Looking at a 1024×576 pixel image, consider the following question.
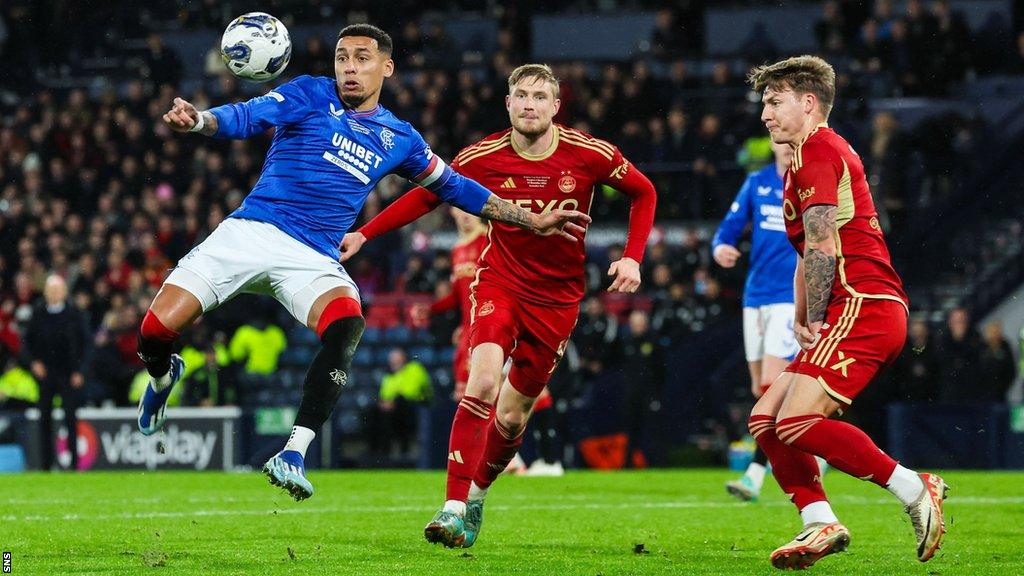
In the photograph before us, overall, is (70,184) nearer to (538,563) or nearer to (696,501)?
(696,501)

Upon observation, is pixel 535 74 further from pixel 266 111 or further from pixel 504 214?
pixel 266 111

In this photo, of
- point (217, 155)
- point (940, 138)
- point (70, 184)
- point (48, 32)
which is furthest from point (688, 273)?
point (48, 32)

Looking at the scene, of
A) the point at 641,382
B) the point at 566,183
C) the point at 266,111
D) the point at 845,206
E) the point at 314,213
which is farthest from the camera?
the point at 641,382

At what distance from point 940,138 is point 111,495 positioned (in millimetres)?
13021

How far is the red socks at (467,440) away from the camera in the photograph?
741 cm

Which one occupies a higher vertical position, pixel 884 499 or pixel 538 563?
pixel 538 563

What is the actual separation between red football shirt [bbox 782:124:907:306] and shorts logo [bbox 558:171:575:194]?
63.8 inches

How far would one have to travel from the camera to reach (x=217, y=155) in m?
24.5

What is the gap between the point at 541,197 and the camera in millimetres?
8117

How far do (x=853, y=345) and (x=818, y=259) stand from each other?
40cm

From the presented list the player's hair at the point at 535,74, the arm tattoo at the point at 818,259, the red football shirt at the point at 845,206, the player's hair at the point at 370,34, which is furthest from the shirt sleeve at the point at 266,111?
the arm tattoo at the point at 818,259

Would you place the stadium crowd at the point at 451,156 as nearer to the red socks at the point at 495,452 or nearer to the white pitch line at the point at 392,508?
the white pitch line at the point at 392,508

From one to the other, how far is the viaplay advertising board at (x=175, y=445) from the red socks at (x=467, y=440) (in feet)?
35.0

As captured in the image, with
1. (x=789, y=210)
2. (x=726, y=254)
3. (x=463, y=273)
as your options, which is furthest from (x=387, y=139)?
A: (x=463, y=273)
